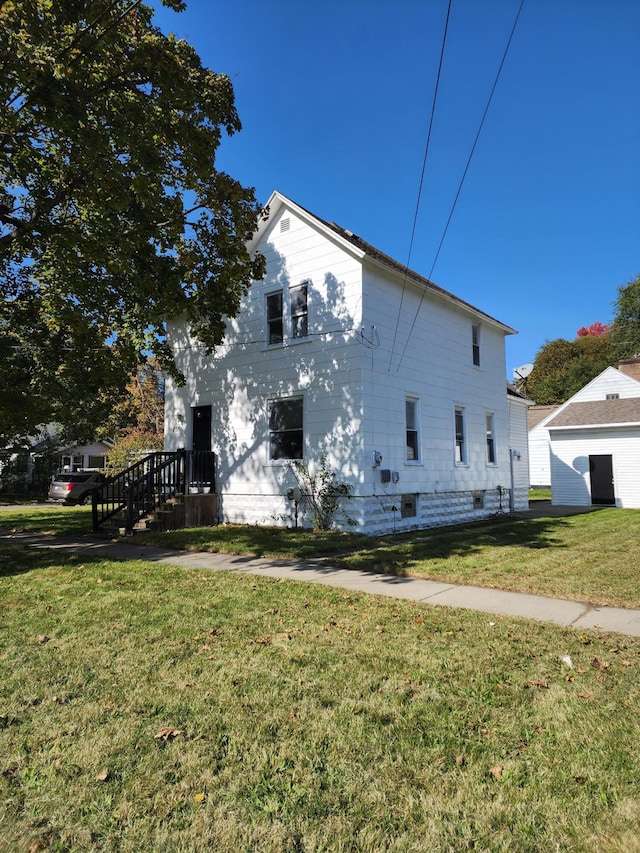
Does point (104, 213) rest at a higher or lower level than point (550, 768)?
higher

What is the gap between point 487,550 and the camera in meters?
9.52

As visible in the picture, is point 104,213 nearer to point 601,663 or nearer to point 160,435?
point 601,663

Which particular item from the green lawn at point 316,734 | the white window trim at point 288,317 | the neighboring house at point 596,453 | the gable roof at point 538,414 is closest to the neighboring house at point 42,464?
the white window trim at point 288,317

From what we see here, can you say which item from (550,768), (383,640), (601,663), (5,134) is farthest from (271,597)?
(5,134)

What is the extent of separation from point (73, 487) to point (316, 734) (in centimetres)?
2459

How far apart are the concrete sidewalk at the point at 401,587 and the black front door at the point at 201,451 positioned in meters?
3.77

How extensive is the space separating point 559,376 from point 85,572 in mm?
51198

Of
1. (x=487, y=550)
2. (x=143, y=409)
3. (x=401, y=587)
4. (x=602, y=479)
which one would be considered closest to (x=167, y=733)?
(x=401, y=587)

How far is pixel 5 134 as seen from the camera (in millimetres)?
8188

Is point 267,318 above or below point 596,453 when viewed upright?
above

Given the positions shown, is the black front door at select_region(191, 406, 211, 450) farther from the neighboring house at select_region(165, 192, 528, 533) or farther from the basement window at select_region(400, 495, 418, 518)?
the basement window at select_region(400, 495, 418, 518)

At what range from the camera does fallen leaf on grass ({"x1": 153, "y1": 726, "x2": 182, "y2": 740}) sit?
2.97 meters

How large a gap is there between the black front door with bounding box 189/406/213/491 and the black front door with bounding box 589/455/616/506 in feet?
52.5

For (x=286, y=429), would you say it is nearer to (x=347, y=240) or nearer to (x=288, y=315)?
(x=288, y=315)
